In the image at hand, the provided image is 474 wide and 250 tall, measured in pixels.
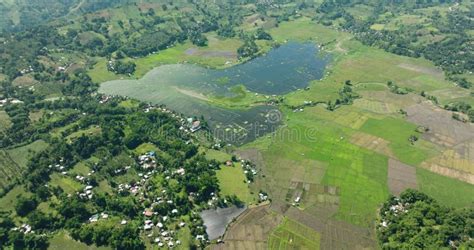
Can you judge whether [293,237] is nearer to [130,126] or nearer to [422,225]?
[422,225]

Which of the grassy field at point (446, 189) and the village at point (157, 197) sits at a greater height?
the village at point (157, 197)

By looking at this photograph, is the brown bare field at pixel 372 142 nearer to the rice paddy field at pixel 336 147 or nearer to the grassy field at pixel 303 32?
the rice paddy field at pixel 336 147

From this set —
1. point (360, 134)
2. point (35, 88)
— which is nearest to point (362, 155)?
point (360, 134)

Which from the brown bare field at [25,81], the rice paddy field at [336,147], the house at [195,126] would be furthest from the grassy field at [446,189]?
the brown bare field at [25,81]

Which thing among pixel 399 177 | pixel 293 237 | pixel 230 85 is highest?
pixel 230 85

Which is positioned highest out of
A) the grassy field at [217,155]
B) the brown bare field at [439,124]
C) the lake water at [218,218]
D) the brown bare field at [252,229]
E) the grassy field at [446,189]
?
the grassy field at [217,155]

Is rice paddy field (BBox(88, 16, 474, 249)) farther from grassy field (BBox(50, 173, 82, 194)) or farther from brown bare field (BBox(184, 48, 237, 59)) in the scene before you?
grassy field (BBox(50, 173, 82, 194))

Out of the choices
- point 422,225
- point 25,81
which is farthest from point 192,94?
point 422,225
